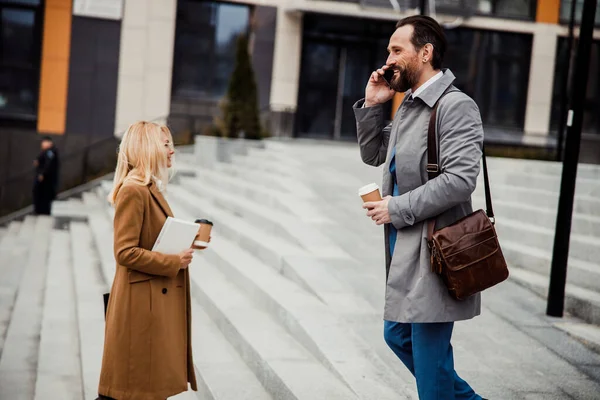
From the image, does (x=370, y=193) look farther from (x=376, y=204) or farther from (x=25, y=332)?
(x=25, y=332)

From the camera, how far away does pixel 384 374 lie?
4.72m

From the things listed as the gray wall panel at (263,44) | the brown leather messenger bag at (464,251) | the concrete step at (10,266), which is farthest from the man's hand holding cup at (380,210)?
the gray wall panel at (263,44)

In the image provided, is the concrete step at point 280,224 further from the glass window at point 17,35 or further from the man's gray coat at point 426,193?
the glass window at point 17,35

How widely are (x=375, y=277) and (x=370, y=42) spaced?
16.5 meters

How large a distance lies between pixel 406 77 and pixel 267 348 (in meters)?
2.63

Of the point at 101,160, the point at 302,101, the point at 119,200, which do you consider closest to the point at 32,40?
the point at 101,160

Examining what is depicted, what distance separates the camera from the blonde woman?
382 centimetres

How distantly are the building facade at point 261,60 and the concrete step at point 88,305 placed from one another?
9.39 meters

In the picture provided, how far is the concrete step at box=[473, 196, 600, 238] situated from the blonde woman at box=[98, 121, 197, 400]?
488 centimetres

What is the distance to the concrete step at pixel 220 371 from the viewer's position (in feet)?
16.1

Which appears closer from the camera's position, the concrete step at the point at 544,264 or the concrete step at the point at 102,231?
the concrete step at the point at 544,264

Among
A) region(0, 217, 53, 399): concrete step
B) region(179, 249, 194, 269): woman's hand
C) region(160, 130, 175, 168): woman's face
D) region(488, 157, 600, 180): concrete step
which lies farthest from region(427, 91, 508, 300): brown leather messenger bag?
region(488, 157, 600, 180): concrete step

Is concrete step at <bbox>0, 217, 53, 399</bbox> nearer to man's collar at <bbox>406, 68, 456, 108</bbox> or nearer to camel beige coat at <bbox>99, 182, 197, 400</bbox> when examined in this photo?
camel beige coat at <bbox>99, 182, 197, 400</bbox>

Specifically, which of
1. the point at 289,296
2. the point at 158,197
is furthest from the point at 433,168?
the point at 289,296
